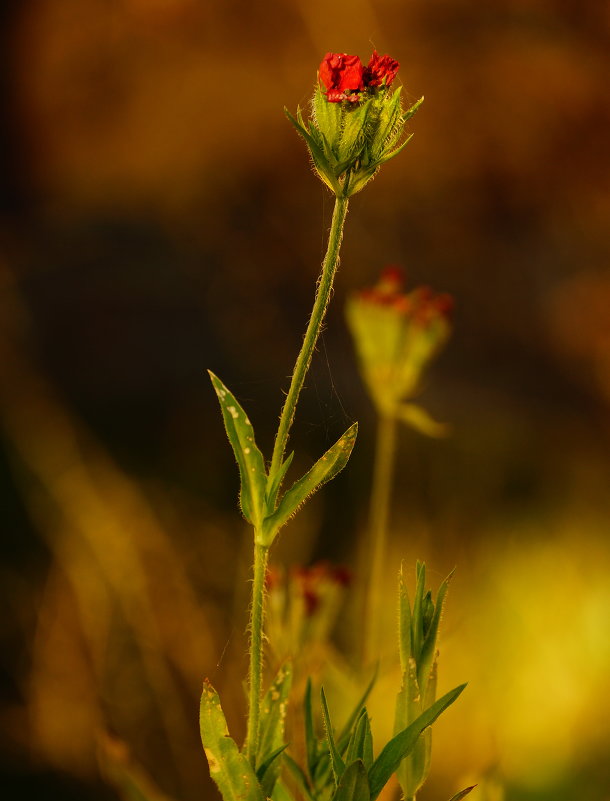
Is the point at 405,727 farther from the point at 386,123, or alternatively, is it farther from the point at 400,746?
the point at 386,123

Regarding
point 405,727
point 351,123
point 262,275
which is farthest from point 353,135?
point 262,275

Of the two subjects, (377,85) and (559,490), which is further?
(559,490)

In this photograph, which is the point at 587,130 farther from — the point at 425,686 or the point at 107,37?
the point at 425,686

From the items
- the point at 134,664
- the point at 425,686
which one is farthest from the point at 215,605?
the point at 425,686

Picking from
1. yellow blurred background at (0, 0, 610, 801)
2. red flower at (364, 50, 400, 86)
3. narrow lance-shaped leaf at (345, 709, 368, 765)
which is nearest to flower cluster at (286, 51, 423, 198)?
red flower at (364, 50, 400, 86)

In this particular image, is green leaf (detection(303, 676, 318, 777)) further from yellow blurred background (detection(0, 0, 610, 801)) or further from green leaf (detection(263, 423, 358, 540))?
yellow blurred background (detection(0, 0, 610, 801))

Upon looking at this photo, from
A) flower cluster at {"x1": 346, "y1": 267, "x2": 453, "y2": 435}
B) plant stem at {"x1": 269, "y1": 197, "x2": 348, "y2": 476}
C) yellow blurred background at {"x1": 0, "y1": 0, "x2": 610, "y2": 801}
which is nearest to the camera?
plant stem at {"x1": 269, "y1": 197, "x2": 348, "y2": 476}

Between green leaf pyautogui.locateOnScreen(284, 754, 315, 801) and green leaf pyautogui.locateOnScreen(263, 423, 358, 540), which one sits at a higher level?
green leaf pyautogui.locateOnScreen(263, 423, 358, 540)
